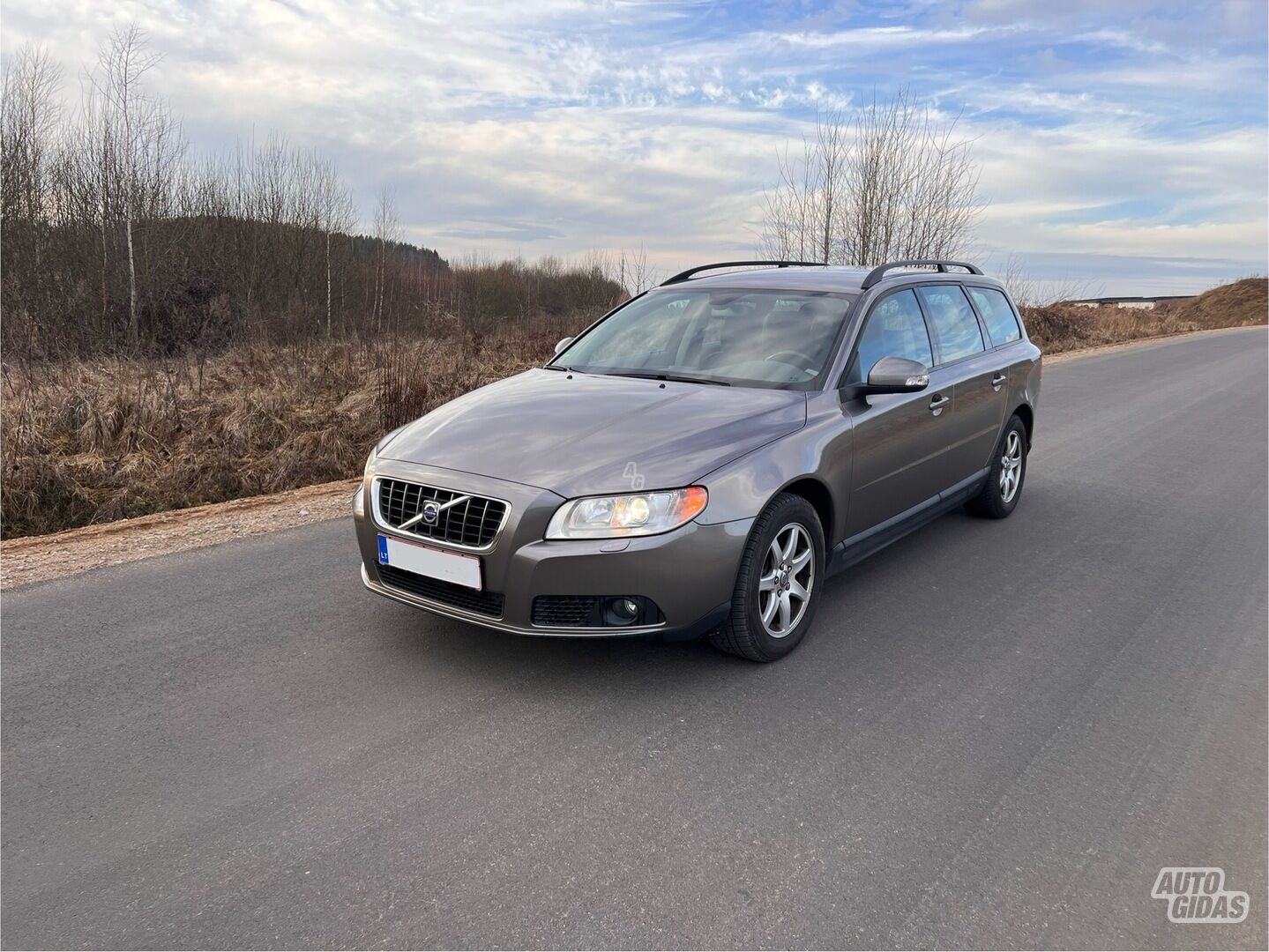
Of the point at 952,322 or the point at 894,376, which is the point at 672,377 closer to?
the point at 894,376

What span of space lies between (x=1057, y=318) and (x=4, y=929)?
29917mm

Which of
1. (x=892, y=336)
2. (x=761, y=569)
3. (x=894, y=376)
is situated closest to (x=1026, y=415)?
(x=892, y=336)

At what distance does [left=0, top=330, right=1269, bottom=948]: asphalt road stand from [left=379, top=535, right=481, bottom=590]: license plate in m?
0.43

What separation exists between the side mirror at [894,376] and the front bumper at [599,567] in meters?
1.22

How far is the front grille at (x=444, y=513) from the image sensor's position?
11.2 feet

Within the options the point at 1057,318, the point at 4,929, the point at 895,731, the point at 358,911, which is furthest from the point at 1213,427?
the point at 1057,318

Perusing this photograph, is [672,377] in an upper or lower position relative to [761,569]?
upper

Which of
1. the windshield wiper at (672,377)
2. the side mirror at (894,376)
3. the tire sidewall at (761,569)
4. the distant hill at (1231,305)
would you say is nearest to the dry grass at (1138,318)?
the distant hill at (1231,305)

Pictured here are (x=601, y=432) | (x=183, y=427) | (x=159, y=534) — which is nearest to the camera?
(x=601, y=432)

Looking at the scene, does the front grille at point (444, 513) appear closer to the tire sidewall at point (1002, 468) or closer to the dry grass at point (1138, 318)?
the tire sidewall at point (1002, 468)

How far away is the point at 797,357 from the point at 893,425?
648 mm

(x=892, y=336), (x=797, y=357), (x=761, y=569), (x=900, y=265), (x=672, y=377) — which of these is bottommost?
(x=761, y=569)

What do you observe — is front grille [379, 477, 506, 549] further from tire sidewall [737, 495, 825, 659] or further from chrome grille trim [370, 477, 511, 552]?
tire sidewall [737, 495, 825, 659]

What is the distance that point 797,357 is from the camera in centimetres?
443
